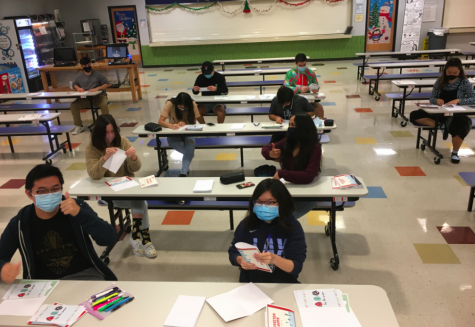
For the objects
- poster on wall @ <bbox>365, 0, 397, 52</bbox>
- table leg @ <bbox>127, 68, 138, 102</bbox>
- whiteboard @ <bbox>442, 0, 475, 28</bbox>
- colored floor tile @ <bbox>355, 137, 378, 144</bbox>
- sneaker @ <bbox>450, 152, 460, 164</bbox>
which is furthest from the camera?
poster on wall @ <bbox>365, 0, 397, 52</bbox>

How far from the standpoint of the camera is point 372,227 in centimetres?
367

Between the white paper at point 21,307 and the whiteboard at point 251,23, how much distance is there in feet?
42.4

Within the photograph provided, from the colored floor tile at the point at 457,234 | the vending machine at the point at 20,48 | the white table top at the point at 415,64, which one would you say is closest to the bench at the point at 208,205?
the colored floor tile at the point at 457,234

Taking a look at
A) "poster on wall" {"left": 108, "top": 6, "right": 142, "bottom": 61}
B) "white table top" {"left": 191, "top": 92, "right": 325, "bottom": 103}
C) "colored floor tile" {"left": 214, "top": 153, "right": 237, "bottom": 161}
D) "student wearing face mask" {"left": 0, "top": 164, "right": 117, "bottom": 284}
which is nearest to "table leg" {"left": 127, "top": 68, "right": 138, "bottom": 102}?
"white table top" {"left": 191, "top": 92, "right": 325, "bottom": 103}

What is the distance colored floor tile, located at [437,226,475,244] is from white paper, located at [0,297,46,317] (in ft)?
10.6

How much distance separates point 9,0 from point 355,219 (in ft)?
37.6

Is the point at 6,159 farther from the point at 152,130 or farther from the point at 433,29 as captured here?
the point at 433,29

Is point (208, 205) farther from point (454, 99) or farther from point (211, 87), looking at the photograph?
point (454, 99)

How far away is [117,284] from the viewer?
1.99 meters

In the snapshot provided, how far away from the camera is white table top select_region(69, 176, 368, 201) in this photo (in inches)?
112

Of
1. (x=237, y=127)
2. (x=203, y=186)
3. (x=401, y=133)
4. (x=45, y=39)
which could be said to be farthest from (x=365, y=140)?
(x=45, y=39)

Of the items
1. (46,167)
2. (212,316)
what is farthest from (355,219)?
(46,167)

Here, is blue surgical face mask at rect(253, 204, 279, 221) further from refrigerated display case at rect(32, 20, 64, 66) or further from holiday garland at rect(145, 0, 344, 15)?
holiday garland at rect(145, 0, 344, 15)

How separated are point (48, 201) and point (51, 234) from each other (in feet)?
0.71
